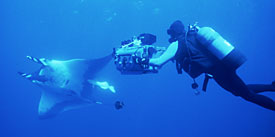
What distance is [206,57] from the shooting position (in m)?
4.16

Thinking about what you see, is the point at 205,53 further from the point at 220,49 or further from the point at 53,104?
the point at 53,104

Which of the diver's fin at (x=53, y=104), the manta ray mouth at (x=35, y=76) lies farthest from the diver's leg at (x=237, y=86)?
the diver's fin at (x=53, y=104)

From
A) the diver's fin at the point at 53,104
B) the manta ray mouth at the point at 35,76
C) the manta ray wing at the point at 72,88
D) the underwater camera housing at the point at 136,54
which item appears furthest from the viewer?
the diver's fin at the point at 53,104

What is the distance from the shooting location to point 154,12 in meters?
29.7

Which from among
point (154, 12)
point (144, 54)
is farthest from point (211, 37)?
point (154, 12)

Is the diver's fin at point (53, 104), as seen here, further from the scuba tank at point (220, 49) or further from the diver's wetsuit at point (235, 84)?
the scuba tank at point (220, 49)

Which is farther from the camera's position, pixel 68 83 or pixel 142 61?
pixel 68 83

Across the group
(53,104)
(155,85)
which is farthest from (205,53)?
(155,85)

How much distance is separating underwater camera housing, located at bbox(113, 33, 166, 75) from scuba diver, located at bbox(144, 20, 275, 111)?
125 millimetres

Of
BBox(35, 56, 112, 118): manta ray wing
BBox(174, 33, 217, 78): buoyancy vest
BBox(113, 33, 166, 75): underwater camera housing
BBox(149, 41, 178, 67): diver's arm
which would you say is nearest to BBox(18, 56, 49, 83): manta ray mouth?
BBox(35, 56, 112, 118): manta ray wing

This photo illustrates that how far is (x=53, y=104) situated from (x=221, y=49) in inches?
248

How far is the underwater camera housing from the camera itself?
3780 millimetres

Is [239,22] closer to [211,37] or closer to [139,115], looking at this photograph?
[139,115]

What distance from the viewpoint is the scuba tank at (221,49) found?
381cm
